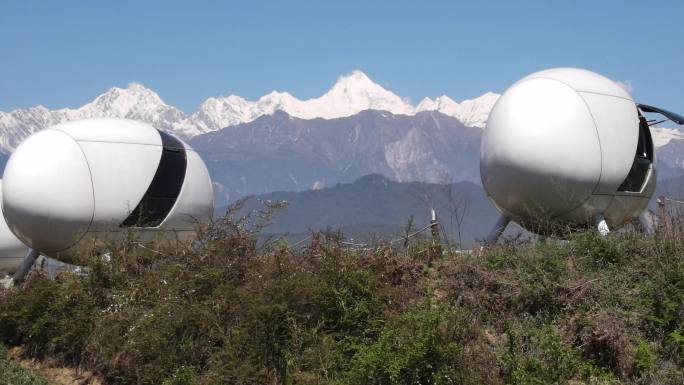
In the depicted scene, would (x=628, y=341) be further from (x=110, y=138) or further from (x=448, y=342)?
(x=110, y=138)

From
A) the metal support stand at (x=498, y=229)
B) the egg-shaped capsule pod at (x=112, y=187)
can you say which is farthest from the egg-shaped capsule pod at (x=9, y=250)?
the metal support stand at (x=498, y=229)

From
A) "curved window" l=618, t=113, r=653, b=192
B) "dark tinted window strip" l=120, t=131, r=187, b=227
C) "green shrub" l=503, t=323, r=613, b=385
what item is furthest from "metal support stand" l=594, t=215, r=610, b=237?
"dark tinted window strip" l=120, t=131, r=187, b=227

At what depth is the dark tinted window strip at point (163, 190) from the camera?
18734 mm

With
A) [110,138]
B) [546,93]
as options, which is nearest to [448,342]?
[546,93]

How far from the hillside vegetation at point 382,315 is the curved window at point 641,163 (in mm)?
3399

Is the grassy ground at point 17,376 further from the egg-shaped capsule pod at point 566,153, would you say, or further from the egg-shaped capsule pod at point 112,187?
the egg-shaped capsule pod at point 566,153

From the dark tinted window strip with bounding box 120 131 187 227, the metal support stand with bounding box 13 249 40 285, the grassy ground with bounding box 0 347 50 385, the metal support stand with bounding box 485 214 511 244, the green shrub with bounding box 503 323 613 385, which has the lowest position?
the grassy ground with bounding box 0 347 50 385

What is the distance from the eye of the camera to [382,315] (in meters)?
11.4

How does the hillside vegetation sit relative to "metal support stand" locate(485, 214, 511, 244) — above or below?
below

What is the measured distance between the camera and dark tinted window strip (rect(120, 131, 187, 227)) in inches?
738

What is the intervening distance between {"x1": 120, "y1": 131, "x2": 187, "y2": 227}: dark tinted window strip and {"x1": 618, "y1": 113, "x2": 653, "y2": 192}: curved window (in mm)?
9995

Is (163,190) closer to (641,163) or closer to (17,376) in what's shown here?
(17,376)

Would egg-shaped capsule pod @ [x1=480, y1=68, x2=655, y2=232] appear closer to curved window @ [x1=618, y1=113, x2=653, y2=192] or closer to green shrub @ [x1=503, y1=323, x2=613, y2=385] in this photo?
curved window @ [x1=618, y1=113, x2=653, y2=192]

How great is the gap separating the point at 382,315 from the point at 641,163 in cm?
751
